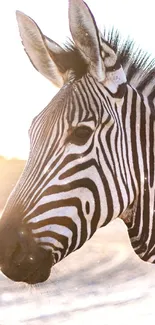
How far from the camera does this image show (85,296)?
10.5 m

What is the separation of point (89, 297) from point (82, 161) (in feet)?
24.2

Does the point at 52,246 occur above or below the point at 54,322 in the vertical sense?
above

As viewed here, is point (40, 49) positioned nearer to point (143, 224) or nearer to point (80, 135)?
point (80, 135)

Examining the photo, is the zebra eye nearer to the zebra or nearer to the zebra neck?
the zebra

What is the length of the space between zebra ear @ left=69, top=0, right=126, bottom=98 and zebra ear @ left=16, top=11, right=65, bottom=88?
27 cm

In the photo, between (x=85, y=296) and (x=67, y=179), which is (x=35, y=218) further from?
(x=85, y=296)

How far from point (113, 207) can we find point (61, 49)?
3.16 ft

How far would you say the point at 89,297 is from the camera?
10.4m

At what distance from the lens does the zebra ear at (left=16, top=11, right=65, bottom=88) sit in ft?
12.1

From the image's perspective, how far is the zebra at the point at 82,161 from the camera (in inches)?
129

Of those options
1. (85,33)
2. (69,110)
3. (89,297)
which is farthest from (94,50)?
(89,297)

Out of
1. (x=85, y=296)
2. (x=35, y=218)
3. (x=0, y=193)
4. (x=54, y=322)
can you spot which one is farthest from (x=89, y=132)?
(x=0, y=193)

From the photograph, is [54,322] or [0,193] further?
[0,193]

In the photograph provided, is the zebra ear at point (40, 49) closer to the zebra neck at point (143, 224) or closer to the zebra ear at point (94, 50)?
the zebra ear at point (94, 50)
